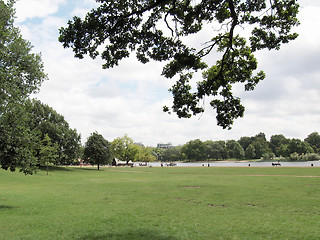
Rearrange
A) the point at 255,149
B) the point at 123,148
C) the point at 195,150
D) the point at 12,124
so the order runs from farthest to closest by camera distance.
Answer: the point at 195,150 → the point at 255,149 → the point at 123,148 → the point at 12,124

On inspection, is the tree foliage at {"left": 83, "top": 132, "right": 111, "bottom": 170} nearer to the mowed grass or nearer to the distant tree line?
the mowed grass

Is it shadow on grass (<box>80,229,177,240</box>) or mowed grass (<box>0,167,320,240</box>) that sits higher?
Result: shadow on grass (<box>80,229,177,240</box>)

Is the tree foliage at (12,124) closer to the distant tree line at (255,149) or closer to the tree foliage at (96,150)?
the tree foliage at (96,150)

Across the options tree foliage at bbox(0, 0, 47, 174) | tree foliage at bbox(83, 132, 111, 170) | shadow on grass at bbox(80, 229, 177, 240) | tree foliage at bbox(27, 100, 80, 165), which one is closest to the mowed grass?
shadow on grass at bbox(80, 229, 177, 240)

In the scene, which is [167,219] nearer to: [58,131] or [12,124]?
[12,124]

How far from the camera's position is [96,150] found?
7169cm

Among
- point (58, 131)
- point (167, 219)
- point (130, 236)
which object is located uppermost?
point (58, 131)

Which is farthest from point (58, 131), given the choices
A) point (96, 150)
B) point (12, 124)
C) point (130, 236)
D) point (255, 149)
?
point (255, 149)

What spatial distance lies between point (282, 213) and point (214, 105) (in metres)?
7.46

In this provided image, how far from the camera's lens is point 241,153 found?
7136 inches

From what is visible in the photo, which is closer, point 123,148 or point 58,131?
point 58,131

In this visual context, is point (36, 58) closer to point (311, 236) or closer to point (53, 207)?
point (53, 207)

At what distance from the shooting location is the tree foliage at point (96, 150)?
72.0 m

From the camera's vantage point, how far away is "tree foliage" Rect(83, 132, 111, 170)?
2835 inches
